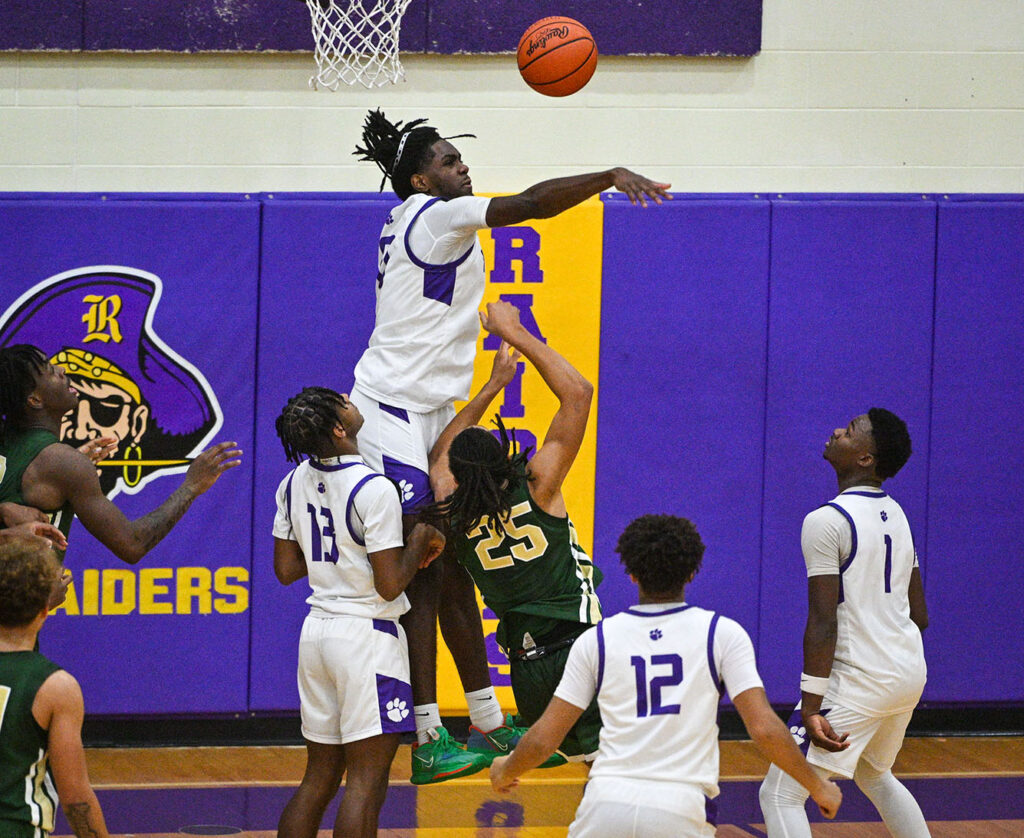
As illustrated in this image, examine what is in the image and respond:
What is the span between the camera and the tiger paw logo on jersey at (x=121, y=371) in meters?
7.25

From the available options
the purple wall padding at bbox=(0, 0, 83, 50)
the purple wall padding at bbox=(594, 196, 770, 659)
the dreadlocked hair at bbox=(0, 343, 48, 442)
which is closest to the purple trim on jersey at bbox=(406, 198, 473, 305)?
the dreadlocked hair at bbox=(0, 343, 48, 442)

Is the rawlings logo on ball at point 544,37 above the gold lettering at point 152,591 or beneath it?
above

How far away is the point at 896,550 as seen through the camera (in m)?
4.85

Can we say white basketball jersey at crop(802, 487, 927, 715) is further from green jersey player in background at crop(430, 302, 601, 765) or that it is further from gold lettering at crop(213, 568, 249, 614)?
gold lettering at crop(213, 568, 249, 614)

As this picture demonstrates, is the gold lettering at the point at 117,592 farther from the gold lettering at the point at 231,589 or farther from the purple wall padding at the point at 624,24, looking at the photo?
the purple wall padding at the point at 624,24

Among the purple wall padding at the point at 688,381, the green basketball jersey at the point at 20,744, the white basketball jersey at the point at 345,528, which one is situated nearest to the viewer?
the green basketball jersey at the point at 20,744

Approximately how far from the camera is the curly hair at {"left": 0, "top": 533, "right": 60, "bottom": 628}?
323 centimetres

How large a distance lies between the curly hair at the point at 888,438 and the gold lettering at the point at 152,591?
4119 millimetres

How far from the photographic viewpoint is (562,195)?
4.40 m

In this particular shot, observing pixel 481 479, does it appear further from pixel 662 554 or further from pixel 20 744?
pixel 20 744

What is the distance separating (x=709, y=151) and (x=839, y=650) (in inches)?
155

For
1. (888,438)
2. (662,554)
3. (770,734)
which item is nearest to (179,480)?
(888,438)

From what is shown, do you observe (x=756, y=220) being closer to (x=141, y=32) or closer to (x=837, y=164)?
(x=837, y=164)

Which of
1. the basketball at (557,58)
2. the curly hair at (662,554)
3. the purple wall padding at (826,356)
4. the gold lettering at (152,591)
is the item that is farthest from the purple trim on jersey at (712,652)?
the gold lettering at (152,591)
